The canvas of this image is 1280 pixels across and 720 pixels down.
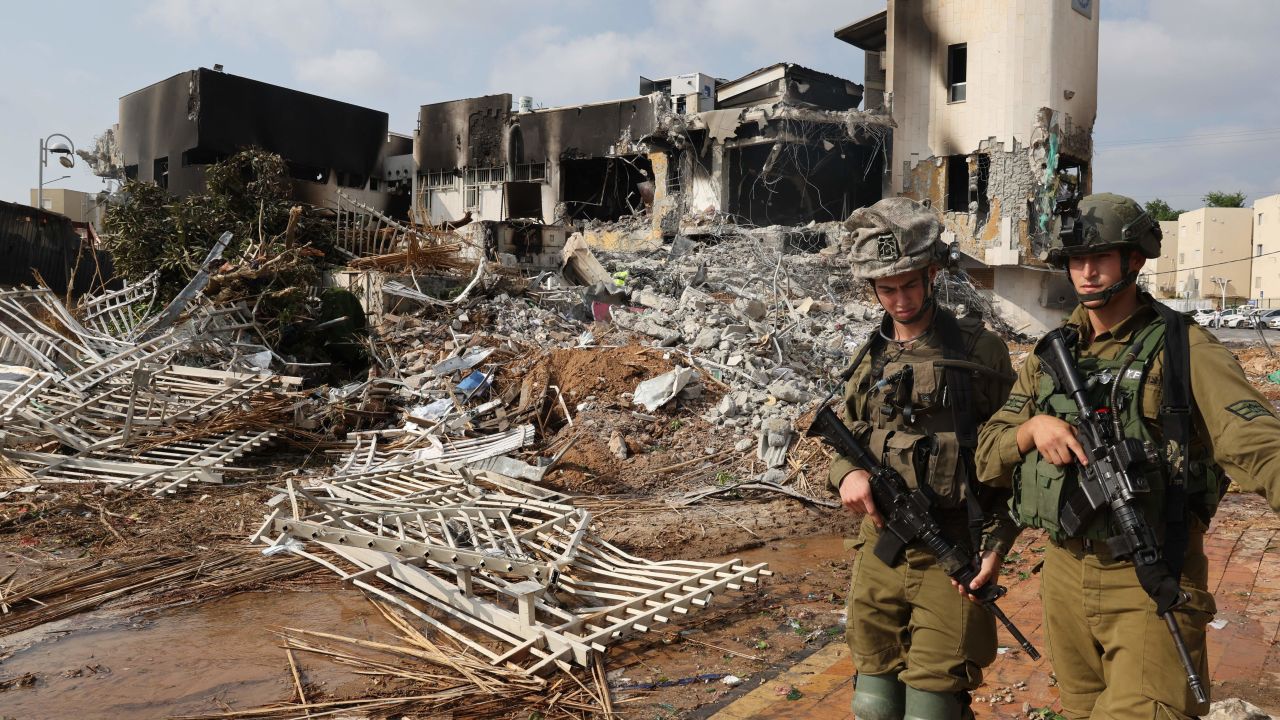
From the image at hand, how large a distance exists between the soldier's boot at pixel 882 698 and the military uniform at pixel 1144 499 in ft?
1.41

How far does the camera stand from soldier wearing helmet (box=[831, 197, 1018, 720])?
7.45ft

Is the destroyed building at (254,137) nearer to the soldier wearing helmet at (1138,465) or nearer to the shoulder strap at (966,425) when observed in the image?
the shoulder strap at (966,425)

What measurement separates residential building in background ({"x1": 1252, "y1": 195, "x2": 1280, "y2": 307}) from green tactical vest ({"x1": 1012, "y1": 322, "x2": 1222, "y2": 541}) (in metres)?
46.4

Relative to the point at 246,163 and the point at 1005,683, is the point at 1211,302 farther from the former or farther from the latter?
the point at 1005,683

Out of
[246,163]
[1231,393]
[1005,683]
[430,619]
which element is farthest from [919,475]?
[246,163]

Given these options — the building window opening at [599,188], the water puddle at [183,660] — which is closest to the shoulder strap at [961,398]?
the water puddle at [183,660]

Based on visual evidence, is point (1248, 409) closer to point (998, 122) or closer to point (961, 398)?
point (961, 398)

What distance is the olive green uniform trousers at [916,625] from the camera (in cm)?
225

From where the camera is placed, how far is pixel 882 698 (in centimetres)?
239

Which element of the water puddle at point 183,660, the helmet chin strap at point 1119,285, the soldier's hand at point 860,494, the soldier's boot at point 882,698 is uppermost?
the helmet chin strap at point 1119,285

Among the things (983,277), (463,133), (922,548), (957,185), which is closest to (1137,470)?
(922,548)

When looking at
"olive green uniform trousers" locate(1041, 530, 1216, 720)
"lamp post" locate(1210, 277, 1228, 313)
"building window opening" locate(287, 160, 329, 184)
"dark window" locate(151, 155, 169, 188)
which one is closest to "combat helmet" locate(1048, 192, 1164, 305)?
"olive green uniform trousers" locate(1041, 530, 1216, 720)

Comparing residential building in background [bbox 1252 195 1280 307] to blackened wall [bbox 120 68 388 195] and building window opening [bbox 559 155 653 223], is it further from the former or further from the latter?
blackened wall [bbox 120 68 388 195]

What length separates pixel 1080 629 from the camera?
2.08m
